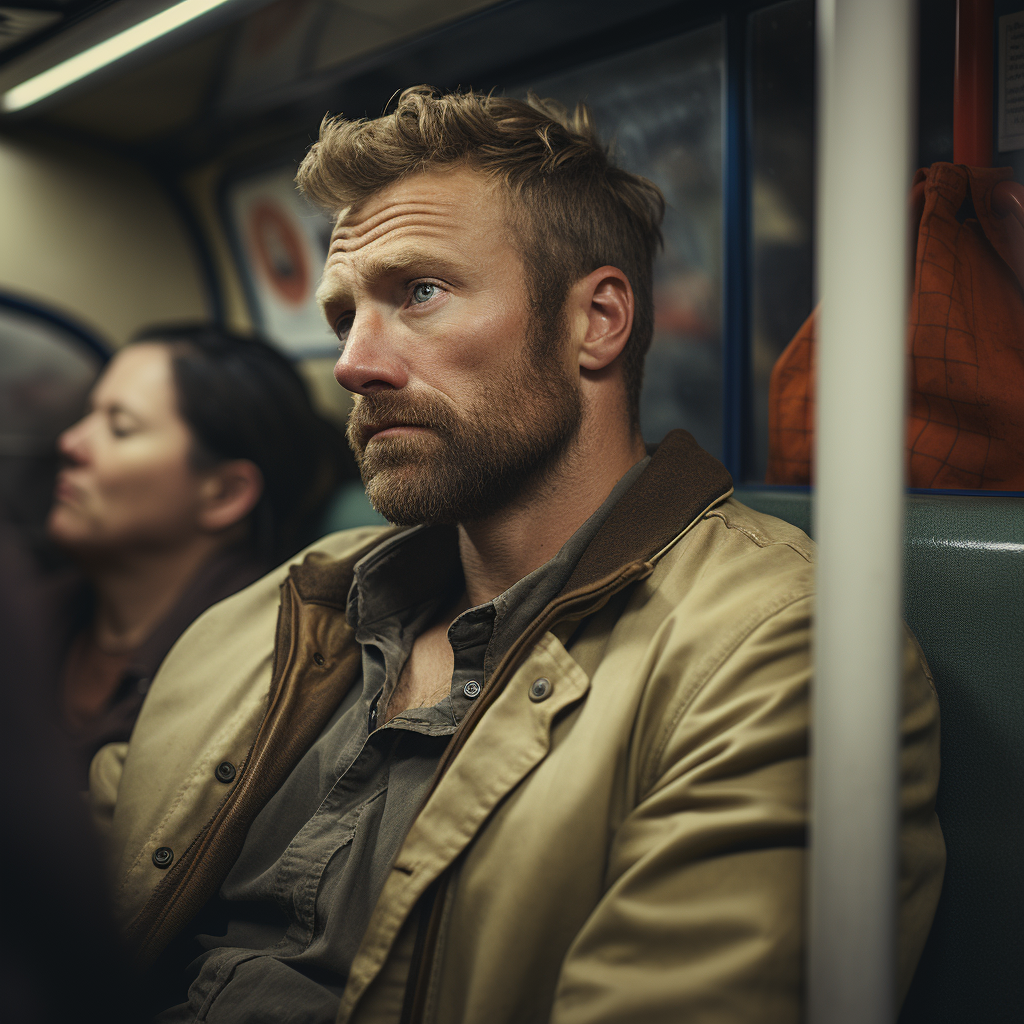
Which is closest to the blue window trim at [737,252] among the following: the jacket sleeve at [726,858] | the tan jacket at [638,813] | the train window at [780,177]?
the train window at [780,177]

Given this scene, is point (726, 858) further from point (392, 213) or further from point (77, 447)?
point (77, 447)

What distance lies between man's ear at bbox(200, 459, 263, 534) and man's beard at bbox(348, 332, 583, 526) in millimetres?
1370

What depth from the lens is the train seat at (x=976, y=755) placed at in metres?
1.01

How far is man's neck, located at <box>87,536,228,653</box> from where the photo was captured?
263 centimetres

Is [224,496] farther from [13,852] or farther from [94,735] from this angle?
[13,852]

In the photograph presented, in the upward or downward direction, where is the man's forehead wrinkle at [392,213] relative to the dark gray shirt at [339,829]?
upward

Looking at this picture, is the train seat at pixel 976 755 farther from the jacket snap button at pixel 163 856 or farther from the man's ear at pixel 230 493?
the man's ear at pixel 230 493

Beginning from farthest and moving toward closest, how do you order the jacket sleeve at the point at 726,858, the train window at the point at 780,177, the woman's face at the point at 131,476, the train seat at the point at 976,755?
the woman's face at the point at 131,476 → the train window at the point at 780,177 → the train seat at the point at 976,755 → the jacket sleeve at the point at 726,858

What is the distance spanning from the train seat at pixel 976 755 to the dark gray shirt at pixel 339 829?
47 centimetres

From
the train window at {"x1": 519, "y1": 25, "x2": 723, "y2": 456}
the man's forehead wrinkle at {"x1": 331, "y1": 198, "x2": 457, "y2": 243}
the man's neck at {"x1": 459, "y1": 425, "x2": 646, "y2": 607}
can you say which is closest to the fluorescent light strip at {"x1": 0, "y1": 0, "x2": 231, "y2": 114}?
the man's forehead wrinkle at {"x1": 331, "y1": 198, "x2": 457, "y2": 243}

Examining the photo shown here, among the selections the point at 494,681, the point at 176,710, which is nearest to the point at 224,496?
the point at 176,710

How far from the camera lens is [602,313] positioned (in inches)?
58.6

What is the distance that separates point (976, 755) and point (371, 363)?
1.00m

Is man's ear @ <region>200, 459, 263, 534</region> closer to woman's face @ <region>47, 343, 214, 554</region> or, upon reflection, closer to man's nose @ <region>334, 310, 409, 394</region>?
woman's face @ <region>47, 343, 214, 554</region>
